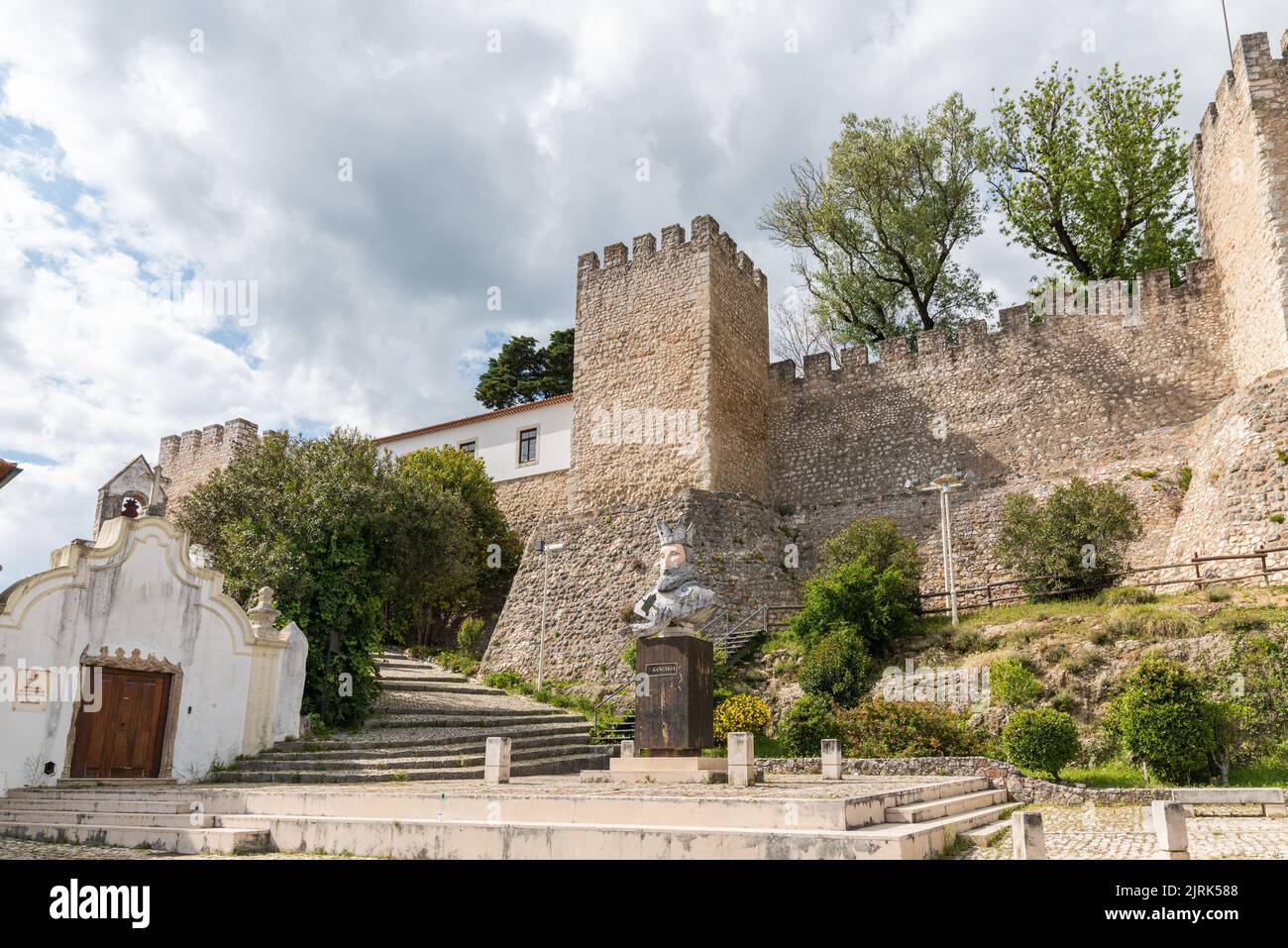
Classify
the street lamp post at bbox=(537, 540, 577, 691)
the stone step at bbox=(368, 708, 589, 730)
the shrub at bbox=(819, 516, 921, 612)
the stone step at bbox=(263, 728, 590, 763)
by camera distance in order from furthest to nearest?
1. the street lamp post at bbox=(537, 540, 577, 691)
2. the shrub at bbox=(819, 516, 921, 612)
3. the stone step at bbox=(368, 708, 589, 730)
4. the stone step at bbox=(263, 728, 590, 763)

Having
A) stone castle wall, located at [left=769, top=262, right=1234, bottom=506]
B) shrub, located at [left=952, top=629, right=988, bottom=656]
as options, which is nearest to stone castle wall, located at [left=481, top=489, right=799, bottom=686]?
stone castle wall, located at [left=769, top=262, right=1234, bottom=506]

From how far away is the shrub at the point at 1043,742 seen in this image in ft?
38.5

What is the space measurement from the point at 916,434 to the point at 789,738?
1171 centimetres

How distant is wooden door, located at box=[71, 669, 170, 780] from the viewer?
41.4 feet

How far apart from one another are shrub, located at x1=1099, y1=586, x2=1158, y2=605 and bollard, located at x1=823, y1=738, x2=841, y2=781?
762cm

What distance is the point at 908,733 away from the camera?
13.0m

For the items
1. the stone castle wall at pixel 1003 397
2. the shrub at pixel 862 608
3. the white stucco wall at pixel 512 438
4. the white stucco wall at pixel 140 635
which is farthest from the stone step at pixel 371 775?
the white stucco wall at pixel 512 438

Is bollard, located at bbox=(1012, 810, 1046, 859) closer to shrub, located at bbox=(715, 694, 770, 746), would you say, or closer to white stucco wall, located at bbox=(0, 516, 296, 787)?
shrub, located at bbox=(715, 694, 770, 746)

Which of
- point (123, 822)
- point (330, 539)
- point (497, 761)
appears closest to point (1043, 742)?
point (497, 761)

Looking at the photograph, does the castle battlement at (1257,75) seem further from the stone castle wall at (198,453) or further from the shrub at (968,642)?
the stone castle wall at (198,453)

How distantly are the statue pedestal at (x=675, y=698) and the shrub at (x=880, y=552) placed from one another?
26.4ft

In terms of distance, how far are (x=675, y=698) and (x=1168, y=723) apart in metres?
6.25

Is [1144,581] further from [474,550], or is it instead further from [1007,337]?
[474,550]

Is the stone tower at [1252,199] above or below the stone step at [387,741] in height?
above
